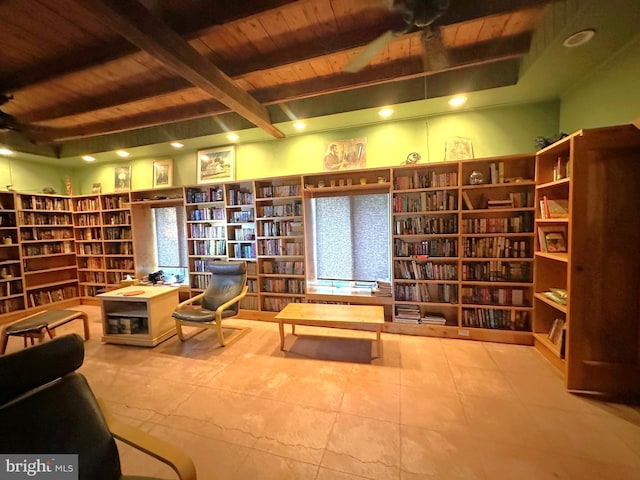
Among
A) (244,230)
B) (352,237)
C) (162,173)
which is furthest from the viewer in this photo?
(162,173)

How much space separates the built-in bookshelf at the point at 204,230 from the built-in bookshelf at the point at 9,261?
2811 millimetres

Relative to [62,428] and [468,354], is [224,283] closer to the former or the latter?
[62,428]

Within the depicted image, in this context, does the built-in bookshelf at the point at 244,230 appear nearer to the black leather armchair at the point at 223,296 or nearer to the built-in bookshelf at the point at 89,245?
the black leather armchair at the point at 223,296

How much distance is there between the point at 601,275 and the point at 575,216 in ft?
1.68

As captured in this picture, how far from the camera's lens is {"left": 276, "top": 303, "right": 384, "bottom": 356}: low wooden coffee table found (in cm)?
283

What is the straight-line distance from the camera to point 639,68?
201 centimetres

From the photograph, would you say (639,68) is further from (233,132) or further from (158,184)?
(158,184)

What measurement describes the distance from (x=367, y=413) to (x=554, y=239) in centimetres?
248

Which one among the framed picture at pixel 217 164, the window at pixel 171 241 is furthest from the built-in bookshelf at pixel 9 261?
the framed picture at pixel 217 164

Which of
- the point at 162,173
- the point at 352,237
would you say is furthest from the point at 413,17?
the point at 162,173

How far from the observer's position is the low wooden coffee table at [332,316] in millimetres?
2832

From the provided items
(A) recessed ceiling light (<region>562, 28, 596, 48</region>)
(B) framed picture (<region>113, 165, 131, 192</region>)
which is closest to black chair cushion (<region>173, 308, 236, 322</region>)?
(B) framed picture (<region>113, 165, 131, 192</region>)

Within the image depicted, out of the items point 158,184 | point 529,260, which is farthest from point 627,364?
point 158,184

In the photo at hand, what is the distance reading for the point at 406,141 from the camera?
3.59m
